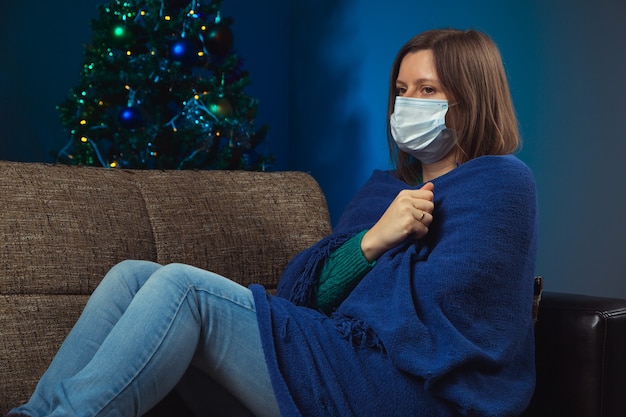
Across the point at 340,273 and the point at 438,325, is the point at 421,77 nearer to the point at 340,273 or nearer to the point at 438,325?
the point at 340,273

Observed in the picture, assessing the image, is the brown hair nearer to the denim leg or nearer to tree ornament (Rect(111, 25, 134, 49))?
the denim leg

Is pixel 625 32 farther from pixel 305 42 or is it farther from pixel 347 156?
pixel 305 42

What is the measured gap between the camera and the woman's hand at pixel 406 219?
4.81ft

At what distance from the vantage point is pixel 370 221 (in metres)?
1.79

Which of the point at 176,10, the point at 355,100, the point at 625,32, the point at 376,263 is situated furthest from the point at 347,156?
the point at 376,263

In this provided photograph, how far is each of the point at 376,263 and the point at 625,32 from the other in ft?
5.15

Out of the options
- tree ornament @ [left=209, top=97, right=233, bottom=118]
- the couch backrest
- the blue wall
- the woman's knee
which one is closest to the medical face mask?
the couch backrest

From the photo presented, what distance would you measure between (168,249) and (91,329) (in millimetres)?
529

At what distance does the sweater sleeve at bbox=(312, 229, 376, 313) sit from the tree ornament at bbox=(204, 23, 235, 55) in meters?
1.58

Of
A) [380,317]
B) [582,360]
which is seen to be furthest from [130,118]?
[582,360]

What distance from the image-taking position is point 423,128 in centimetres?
167

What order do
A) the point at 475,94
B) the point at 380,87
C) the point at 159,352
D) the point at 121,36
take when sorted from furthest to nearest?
the point at 380,87
the point at 121,36
the point at 475,94
the point at 159,352

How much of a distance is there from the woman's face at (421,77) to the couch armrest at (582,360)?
20.1 inches

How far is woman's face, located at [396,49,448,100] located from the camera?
167 centimetres
